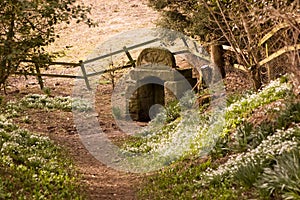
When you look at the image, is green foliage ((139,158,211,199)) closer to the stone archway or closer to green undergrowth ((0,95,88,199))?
green undergrowth ((0,95,88,199))

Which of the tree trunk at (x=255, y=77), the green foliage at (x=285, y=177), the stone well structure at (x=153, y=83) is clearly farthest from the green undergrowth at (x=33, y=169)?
the tree trunk at (x=255, y=77)

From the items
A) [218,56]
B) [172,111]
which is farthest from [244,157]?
[218,56]

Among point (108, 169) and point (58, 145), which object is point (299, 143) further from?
point (58, 145)

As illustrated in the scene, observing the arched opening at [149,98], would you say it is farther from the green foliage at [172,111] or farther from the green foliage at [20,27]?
the green foliage at [20,27]

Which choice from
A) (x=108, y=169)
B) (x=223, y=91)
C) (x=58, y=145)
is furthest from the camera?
(x=223, y=91)

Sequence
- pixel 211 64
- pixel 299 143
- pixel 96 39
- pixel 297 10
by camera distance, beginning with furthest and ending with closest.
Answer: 1. pixel 96 39
2. pixel 211 64
3. pixel 297 10
4. pixel 299 143

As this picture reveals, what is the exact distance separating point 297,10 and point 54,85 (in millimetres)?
13056

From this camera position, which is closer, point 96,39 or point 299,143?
point 299,143

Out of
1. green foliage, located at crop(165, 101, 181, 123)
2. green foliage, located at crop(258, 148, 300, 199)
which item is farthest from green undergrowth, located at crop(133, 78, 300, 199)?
green foliage, located at crop(165, 101, 181, 123)

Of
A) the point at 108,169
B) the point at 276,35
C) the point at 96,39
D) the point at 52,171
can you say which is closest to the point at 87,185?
the point at 52,171

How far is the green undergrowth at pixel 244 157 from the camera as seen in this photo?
253 inches

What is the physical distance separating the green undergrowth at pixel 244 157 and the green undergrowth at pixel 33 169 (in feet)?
4.63

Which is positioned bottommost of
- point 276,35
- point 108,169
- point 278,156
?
point 108,169

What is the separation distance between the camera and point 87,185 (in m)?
9.12
